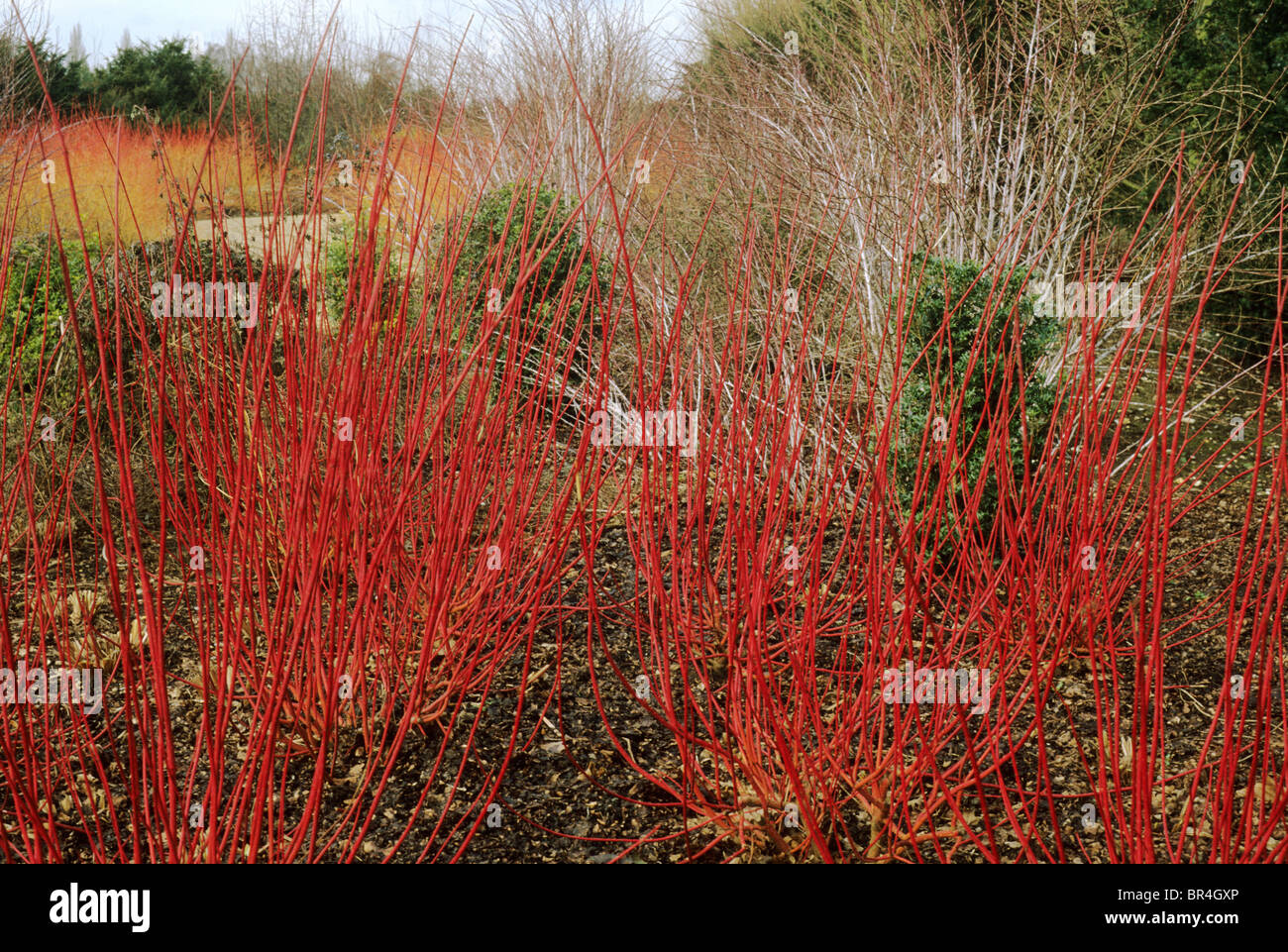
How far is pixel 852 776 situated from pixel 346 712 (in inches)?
46.2

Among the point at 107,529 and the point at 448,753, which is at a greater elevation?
the point at 107,529

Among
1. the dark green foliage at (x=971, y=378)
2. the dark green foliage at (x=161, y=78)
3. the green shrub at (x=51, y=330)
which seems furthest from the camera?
Result: the dark green foliage at (x=161, y=78)

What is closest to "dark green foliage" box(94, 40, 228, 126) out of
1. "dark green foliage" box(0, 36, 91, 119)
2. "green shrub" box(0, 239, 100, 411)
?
"dark green foliage" box(0, 36, 91, 119)

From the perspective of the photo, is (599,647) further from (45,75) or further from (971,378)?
(45,75)

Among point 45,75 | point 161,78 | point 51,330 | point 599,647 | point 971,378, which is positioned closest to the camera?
point 599,647

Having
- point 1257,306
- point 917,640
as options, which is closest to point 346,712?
point 917,640

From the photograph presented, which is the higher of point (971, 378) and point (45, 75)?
point (45, 75)

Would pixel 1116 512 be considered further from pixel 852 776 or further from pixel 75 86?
pixel 75 86

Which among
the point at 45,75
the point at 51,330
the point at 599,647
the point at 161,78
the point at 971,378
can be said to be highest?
the point at 161,78

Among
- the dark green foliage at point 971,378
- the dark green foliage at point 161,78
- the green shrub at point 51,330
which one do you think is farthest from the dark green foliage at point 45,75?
the dark green foliage at point 971,378

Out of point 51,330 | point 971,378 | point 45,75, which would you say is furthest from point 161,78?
point 971,378

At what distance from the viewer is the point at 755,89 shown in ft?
18.3

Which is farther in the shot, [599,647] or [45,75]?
[45,75]

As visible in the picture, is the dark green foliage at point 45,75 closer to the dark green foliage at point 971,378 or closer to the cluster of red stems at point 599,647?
the cluster of red stems at point 599,647
